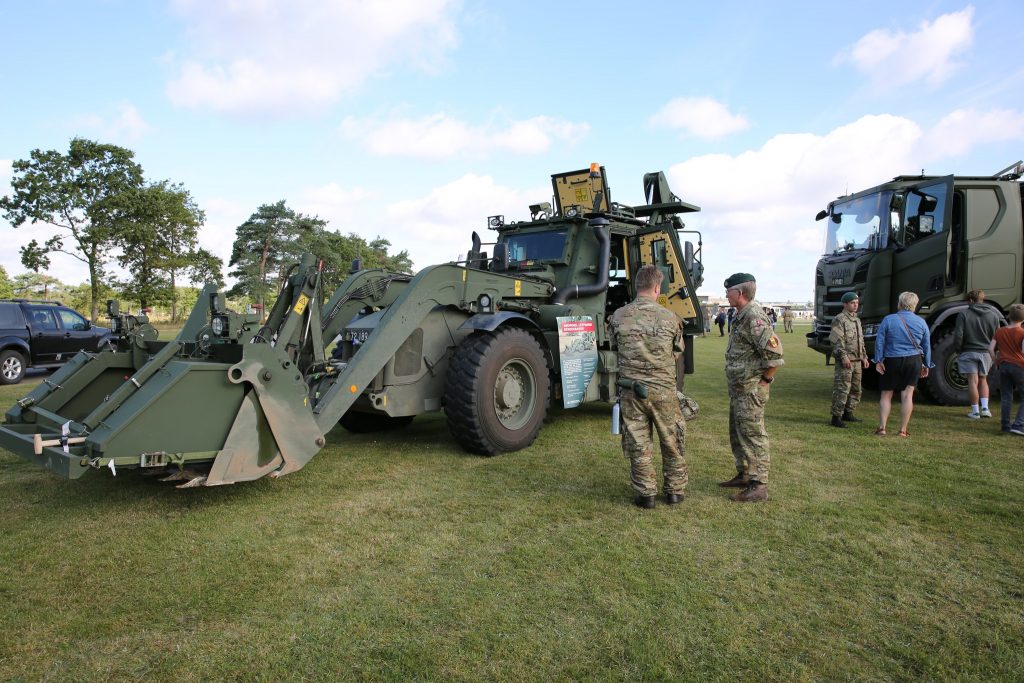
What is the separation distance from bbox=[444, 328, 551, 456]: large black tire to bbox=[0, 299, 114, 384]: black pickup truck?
10.2 m

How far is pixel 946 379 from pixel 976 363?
954mm

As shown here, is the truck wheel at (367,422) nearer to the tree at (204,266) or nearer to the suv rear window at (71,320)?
the suv rear window at (71,320)

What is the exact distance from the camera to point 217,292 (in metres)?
5.03

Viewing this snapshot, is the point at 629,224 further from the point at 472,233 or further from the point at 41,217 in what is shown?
the point at 41,217

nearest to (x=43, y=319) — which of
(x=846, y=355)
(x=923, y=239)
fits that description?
(x=846, y=355)

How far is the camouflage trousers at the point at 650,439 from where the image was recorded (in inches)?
176

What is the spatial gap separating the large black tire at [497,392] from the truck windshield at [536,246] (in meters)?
1.85

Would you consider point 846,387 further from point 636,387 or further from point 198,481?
point 198,481

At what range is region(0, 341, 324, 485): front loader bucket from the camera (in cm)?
386

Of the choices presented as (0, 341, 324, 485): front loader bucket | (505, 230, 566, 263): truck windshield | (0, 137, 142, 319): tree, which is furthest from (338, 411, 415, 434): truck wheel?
(0, 137, 142, 319): tree

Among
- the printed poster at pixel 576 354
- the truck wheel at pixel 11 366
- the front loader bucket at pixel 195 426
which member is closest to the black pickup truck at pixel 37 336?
the truck wheel at pixel 11 366

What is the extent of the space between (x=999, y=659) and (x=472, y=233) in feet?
24.1

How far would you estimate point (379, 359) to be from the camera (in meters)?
5.30

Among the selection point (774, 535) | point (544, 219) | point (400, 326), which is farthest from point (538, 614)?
point (544, 219)
